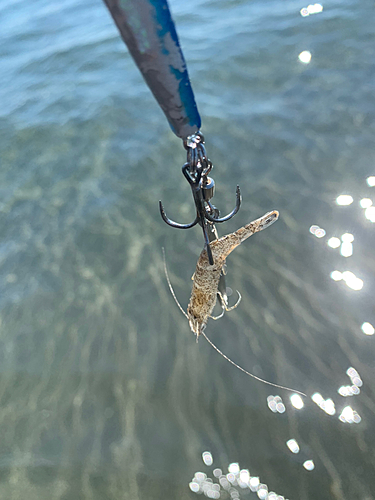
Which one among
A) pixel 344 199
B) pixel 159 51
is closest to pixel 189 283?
pixel 344 199

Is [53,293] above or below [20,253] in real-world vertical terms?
below

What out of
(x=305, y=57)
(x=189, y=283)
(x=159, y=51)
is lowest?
(x=189, y=283)

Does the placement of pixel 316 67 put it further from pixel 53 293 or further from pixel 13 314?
pixel 13 314

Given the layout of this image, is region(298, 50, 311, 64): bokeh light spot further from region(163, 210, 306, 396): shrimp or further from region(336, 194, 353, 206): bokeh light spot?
region(163, 210, 306, 396): shrimp

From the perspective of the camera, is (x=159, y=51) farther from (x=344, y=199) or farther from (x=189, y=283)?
(x=344, y=199)

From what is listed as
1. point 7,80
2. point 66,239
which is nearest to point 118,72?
point 7,80

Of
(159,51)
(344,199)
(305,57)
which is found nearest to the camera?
(159,51)

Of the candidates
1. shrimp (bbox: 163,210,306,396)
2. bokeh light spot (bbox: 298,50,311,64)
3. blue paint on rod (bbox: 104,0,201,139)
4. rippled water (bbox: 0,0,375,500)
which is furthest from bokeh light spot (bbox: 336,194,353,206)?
blue paint on rod (bbox: 104,0,201,139)
